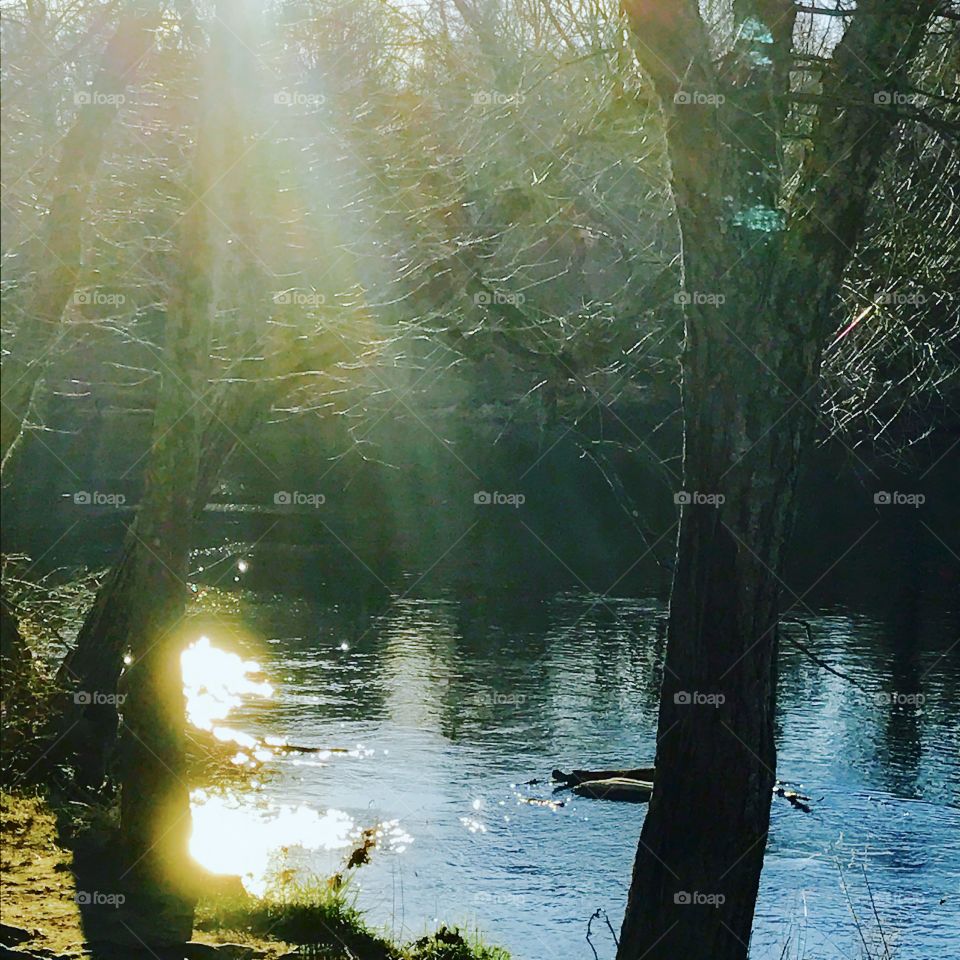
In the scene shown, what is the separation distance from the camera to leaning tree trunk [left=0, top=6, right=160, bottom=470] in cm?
896

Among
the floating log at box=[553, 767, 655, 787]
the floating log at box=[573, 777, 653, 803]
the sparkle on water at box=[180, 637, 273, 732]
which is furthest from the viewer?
the sparkle on water at box=[180, 637, 273, 732]

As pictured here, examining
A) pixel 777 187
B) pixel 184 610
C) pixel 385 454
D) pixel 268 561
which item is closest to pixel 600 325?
pixel 184 610

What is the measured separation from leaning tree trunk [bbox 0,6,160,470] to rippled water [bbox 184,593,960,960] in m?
5.10

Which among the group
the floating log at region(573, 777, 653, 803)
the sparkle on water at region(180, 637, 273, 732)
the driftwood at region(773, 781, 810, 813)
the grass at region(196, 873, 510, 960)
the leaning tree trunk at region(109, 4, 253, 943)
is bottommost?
the driftwood at region(773, 781, 810, 813)

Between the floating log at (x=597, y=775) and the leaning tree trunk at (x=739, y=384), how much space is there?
30.6 ft

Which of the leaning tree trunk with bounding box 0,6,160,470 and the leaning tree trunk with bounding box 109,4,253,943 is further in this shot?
the leaning tree trunk with bounding box 0,6,160,470

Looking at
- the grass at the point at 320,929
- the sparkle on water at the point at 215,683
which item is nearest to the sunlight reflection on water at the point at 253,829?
the sparkle on water at the point at 215,683

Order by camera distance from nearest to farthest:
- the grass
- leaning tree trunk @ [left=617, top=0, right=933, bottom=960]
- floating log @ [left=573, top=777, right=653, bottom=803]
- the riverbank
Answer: leaning tree trunk @ [left=617, top=0, right=933, bottom=960]
the riverbank
the grass
floating log @ [left=573, top=777, right=653, bottom=803]

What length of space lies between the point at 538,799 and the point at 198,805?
3934 mm

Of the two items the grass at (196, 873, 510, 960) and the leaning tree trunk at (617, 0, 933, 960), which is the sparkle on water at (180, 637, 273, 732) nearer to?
the grass at (196, 873, 510, 960)

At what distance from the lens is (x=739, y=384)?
617cm

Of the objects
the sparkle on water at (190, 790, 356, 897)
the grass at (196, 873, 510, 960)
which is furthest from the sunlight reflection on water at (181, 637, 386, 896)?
the grass at (196, 873, 510, 960)

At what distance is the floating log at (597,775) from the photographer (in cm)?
1555

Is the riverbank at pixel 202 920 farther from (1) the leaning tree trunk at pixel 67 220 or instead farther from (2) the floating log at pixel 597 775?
(2) the floating log at pixel 597 775
